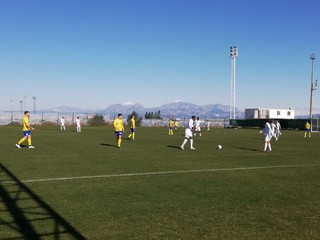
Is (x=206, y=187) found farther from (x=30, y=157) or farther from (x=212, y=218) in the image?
(x=30, y=157)

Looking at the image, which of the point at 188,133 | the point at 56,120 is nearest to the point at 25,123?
the point at 188,133

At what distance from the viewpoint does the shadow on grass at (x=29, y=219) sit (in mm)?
6488

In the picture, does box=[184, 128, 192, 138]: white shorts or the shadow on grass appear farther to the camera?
box=[184, 128, 192, 138]: white shorts

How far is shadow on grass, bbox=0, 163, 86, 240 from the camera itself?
21.3ft

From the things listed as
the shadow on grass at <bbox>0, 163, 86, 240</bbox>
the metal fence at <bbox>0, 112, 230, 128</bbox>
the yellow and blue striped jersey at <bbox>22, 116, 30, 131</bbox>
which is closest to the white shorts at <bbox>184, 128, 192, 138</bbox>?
the yellow and blue striped jersey at <bbox>22, 116, 30, 131</bbox>

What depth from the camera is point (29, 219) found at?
737 centimetres

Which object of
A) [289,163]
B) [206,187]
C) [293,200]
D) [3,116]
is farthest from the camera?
[3,116]

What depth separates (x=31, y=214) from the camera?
7.72 m

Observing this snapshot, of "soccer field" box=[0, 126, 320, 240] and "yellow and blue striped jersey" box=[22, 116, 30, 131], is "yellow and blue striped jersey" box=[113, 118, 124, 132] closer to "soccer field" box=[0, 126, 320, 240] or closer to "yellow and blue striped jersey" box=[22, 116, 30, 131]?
"yellow and blue striped jersey" box=[22, 116, 30, 131]

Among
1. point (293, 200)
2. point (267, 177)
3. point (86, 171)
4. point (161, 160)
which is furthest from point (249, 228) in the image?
point (161, 160)

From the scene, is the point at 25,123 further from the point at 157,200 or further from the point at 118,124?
the point at 157,200

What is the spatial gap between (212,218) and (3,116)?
271 ft

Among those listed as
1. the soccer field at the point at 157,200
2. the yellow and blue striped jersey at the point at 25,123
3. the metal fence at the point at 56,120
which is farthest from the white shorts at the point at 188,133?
the metal fence at the point at 56,120

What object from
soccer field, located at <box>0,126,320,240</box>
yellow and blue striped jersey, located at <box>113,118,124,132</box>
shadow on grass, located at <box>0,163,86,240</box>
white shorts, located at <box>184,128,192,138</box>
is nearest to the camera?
shadow on grass, located at <box>0,163,86,240</box>
